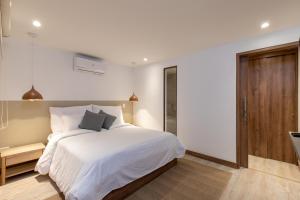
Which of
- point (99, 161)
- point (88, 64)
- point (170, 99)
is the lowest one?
point (99, 161)

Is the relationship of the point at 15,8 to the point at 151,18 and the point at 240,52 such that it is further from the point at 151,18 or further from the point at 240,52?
the point at 240,52

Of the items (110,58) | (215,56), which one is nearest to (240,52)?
(215,56)

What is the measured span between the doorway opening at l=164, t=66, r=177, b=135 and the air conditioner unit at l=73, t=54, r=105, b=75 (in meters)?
1.72

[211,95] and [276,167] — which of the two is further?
[211,95]

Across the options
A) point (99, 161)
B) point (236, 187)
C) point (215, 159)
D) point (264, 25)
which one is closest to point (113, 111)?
point (99, 161)

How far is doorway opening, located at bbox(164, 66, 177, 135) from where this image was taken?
3850 mm

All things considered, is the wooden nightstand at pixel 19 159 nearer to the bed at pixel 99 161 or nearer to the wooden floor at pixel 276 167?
the bed at pixel 99 161

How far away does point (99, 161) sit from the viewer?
66.1 inches

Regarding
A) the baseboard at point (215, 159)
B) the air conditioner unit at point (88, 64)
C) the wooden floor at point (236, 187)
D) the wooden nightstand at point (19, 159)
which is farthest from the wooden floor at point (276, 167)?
the air conditioner unit at point (88, 64)

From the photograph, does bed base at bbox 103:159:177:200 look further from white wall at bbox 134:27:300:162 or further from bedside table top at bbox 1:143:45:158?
bedside table top at bbox 1:143:45:158

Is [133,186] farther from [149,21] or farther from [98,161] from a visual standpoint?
[149,21]

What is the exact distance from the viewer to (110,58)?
154 inches

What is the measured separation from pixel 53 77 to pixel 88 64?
0.80 meters

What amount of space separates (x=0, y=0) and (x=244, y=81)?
3585 mm
